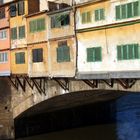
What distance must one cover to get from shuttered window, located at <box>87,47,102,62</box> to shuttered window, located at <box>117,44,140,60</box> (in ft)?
6.43

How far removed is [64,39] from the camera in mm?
34969

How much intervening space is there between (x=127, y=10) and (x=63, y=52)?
300 inches

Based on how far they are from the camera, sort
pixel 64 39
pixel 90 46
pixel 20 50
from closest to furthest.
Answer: pixel 90 46 < pixel 64 39 < pixel 20 50

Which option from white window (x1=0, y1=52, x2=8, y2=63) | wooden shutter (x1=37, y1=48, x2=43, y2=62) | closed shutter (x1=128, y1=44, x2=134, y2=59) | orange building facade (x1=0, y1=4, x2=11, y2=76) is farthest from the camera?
white window (x1=0, y1=52, x2=8, y2=63)

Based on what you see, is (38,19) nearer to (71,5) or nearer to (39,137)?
(71,5)

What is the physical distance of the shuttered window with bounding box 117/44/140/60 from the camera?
2855 centimetres

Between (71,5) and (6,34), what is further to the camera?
(6,34)

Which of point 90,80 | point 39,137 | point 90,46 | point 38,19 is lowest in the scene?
point 39,137

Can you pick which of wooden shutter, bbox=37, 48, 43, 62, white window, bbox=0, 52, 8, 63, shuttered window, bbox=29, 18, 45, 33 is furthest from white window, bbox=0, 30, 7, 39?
wooden shutter, bbox=37, 48, 43, 62

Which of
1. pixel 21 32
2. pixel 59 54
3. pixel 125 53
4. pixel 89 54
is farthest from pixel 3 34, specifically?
pixel 125 53

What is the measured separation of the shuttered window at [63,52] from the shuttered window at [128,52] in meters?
5.61

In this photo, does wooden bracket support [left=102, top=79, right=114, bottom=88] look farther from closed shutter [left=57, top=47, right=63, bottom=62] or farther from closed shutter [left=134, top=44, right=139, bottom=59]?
closed shutter [left=57, top=47, right=63, bottom=62]

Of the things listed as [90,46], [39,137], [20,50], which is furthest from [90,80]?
[39,137]

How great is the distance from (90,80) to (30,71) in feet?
25.6
